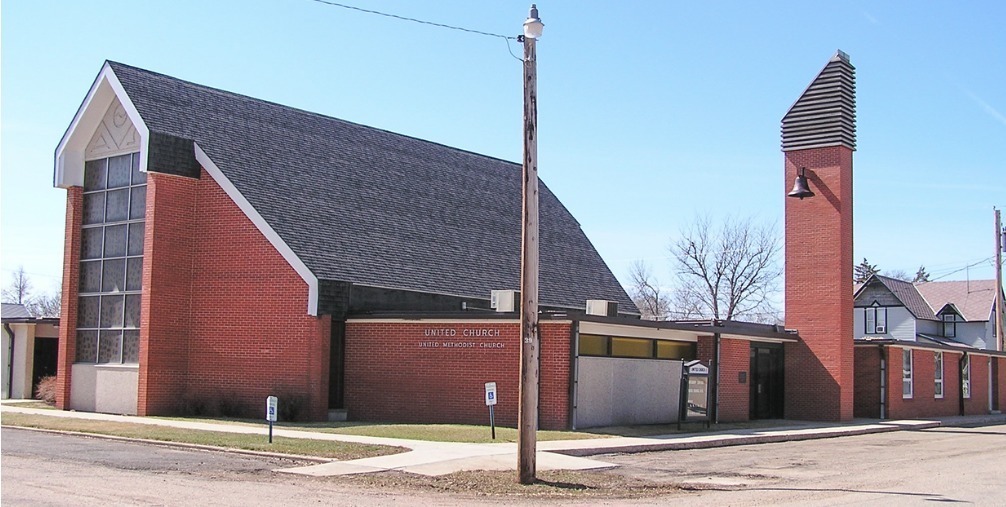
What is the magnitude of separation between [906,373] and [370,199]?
1953cm

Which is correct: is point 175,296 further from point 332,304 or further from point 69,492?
point 69,492

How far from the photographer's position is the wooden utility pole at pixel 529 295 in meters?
14.9

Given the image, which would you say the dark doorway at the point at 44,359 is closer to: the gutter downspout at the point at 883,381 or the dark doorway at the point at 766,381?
the dark doorway at the point at 766,381

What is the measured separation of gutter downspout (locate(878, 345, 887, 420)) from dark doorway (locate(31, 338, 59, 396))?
27.9m

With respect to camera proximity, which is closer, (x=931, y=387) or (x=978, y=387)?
(x=931, y=387)

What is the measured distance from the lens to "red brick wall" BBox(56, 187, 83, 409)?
28969 mm

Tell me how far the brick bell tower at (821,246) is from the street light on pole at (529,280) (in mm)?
17162

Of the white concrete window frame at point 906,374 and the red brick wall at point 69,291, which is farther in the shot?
the white concrete window frame at point 906,374

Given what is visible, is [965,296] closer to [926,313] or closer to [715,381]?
[926,313]

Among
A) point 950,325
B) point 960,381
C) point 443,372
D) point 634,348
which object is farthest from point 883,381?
point 950,325

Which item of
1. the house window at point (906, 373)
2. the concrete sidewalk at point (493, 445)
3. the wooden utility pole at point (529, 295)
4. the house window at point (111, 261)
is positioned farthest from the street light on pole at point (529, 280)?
the house window at point (906, 373)

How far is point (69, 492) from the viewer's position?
12641 mm

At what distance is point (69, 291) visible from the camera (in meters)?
29.5

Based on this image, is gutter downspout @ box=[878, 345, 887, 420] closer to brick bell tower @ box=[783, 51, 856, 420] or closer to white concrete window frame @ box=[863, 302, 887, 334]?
brick bell tower @ box=[783, 51, 856, 420]
